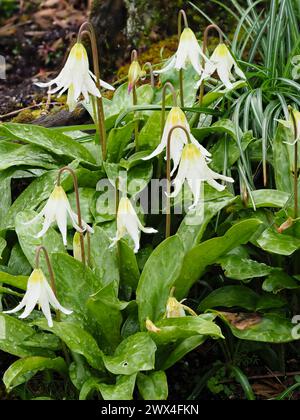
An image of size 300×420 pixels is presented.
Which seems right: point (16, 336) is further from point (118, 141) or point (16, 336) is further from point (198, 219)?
point (118, 141)

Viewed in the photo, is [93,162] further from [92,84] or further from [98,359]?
[98,359]

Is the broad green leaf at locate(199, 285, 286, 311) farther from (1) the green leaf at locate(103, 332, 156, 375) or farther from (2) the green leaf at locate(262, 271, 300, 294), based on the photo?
(1) the green leaf at locate(103, 332, 156, 375)

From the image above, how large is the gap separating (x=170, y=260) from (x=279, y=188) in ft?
1.73

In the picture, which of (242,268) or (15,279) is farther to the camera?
(242,268)

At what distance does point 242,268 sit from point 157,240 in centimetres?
41

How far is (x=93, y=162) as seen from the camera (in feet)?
9.15

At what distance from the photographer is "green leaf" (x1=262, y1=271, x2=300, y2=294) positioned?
241 cm

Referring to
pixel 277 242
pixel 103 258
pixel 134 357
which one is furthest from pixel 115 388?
pixel 277 242

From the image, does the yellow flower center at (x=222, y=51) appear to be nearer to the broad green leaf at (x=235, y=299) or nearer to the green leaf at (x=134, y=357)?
the broad green leaf at (x=235, y=299)

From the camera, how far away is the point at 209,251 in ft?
7.68

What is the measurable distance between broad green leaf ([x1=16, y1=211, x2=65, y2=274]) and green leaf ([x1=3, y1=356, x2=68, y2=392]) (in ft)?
1.15

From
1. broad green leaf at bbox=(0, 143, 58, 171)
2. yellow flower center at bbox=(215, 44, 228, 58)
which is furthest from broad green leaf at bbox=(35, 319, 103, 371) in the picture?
yellow flower center at bbox=(215, 44, 228, 58)

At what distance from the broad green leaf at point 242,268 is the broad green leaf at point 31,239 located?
0.52 m
